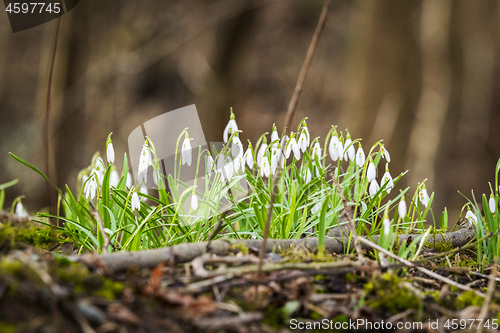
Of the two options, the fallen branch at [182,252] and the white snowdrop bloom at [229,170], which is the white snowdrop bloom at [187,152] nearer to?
the white snowdrop bloom at [229,170]

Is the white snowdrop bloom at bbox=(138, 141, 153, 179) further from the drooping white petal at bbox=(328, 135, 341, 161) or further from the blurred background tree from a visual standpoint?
the blurred background tree

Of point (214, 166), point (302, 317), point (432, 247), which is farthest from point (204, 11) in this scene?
point (302, 317)

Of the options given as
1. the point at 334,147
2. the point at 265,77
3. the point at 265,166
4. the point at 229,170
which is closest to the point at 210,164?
the point at 229,170

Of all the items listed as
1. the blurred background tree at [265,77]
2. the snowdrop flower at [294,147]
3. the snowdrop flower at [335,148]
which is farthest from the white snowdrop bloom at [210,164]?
the blurred background tree at [265,77]

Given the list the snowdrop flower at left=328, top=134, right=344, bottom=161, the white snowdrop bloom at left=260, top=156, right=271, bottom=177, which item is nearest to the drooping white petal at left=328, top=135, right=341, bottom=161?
the snowdrop flower at left=328, top=134, right=344, bottom=161

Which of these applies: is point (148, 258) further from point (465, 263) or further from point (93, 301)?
point (465, 263)

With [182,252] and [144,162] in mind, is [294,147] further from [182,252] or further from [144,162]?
[182,252]
